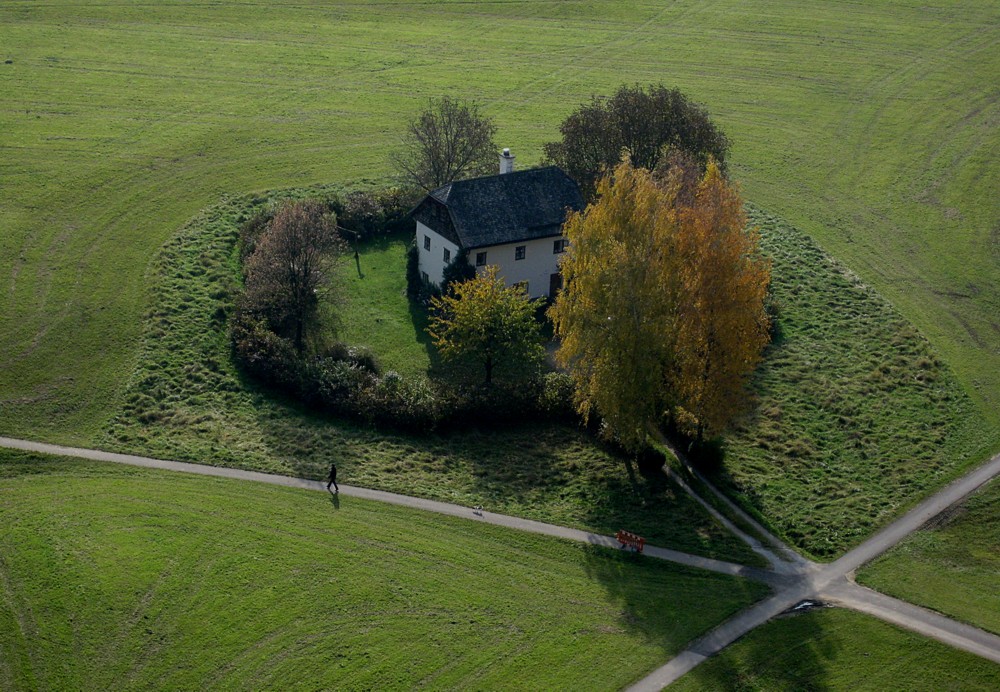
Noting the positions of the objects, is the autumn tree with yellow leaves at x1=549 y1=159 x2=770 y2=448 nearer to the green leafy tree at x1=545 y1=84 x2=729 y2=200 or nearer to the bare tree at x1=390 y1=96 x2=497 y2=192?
the green leafy tree at x1=545 y1=84 x2=729 y2=200

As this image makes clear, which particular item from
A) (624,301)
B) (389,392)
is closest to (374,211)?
(389,392)

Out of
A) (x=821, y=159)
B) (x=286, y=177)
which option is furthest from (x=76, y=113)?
(x=821, y=159)

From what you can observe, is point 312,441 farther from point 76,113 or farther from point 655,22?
point 655,22

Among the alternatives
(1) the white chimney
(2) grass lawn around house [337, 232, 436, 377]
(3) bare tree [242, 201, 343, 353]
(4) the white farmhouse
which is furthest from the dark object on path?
(1) the white chimney

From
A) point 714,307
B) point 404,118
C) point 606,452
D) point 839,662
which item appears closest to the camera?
point 839,662

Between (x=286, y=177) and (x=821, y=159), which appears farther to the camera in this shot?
(x=821, y=159)

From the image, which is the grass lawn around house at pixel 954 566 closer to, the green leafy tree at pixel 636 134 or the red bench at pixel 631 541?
the red bench at pixel 631 541

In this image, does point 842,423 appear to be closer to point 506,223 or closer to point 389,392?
point 506,223
